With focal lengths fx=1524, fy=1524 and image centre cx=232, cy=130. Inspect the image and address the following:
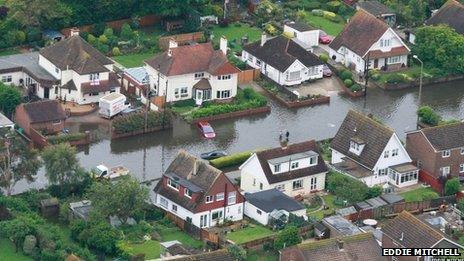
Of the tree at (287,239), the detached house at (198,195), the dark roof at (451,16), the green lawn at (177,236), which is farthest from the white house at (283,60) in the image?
the tree at (287,239)

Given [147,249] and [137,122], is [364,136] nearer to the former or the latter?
[137,122]

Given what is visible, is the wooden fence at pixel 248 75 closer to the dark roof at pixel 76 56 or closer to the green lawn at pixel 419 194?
the dark roof at pixel 76 56

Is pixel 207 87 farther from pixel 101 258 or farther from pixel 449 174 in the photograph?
pixel 101 258

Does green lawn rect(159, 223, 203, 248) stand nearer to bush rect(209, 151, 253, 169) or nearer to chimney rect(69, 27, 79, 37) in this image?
bush rect(209, 151, 253, 169)

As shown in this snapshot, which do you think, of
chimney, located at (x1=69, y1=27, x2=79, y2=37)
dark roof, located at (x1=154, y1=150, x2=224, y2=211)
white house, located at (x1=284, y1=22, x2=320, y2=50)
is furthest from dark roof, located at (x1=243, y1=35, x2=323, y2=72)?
dark roof, located at (x1=154, y1=150, x2=224, y2=211)

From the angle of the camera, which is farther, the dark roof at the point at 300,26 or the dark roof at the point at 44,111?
the dark roof at the point at 300,26

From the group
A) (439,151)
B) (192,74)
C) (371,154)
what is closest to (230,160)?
(371,154)
